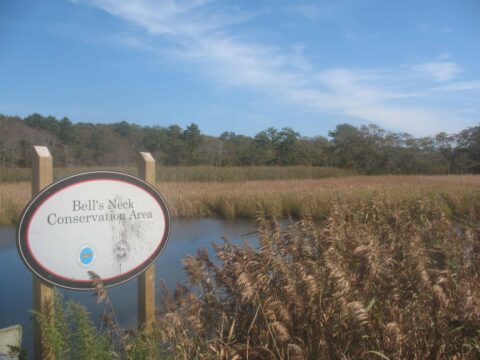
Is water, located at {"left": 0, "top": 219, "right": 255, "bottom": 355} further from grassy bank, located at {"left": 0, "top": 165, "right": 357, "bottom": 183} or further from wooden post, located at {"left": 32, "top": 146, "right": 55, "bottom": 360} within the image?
grassy bank, located at {"left": 0, "top": 165, "right": 357, "bottom": 183}

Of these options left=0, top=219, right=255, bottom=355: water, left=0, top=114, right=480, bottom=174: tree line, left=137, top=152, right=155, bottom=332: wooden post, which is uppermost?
left=0, top=114, right=480, bottom=174: tree line

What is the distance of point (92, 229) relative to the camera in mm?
2566

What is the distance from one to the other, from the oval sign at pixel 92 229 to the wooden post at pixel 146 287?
0.44 feet

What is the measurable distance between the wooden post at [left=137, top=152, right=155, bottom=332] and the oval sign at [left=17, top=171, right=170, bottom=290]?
0.13 meters

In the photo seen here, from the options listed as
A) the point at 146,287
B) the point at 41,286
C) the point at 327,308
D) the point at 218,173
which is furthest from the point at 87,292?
the point at 218,173

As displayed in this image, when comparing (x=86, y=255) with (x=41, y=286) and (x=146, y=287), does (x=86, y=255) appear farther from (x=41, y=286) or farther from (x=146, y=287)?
(x=146, y=287)

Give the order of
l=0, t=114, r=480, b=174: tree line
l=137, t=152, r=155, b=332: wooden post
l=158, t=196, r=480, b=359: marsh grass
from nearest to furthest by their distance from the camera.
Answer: l=158, t=196, r=480, b=359: marsh grass → l=137, t=152, r=155, b=332: wooden post → l=0, t=114, r=480, b=174: tree line

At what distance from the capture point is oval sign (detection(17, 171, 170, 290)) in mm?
2410

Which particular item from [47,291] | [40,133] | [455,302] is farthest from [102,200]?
[40,133]

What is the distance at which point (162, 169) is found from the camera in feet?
64.3

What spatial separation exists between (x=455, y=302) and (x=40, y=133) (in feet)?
81.9

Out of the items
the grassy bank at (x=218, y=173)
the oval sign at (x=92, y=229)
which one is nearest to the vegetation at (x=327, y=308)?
the oval sign at (x=92, y=229)

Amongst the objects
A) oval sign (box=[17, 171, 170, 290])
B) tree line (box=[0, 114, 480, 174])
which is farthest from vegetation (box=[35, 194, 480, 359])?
tree line (box=[0, 114, 480, 174])

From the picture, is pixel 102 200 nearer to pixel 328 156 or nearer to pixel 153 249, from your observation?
pixel 153 249
